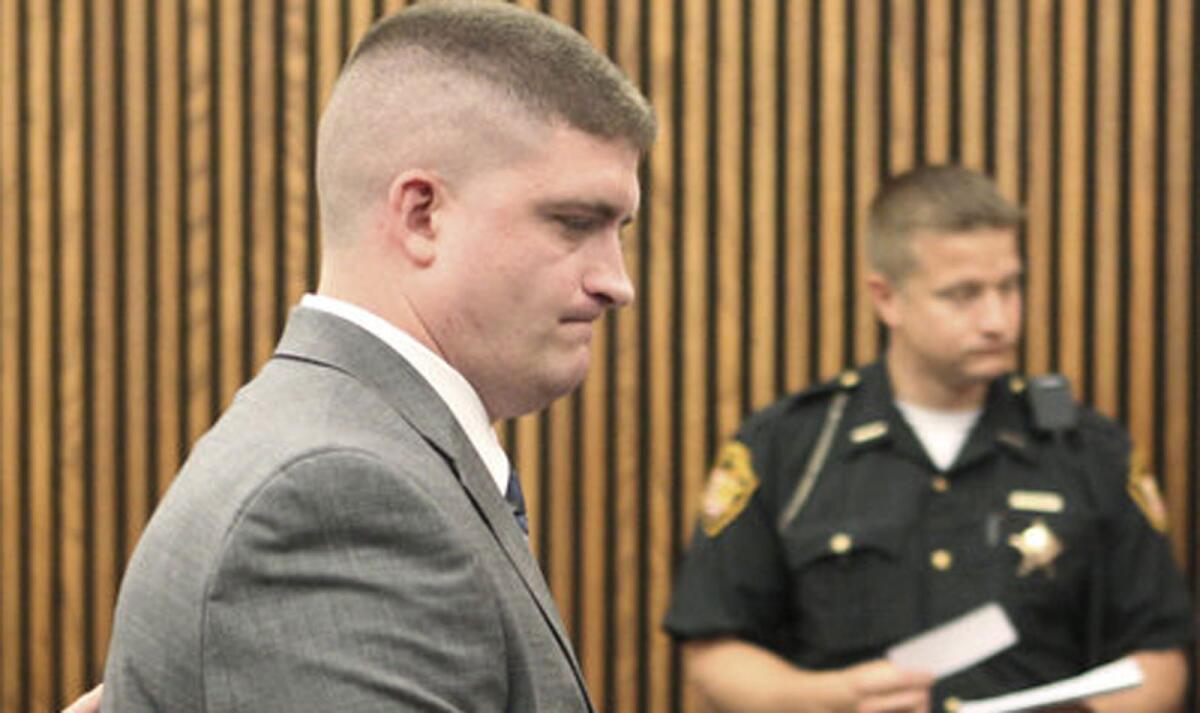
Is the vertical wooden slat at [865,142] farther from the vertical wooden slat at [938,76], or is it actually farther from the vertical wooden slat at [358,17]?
the vertical wooden slat at [358,17]

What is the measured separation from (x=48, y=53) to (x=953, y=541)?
2.29 metres

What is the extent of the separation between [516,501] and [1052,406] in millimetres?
1659

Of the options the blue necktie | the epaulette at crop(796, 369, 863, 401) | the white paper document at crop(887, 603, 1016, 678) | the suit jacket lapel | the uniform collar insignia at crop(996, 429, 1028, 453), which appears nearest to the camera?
the suit jacket lapel

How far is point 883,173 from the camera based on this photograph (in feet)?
11.8

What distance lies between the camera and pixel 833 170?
360cm

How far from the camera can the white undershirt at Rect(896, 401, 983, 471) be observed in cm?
288

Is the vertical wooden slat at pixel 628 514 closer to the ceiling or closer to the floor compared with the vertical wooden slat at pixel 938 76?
closer to the floor

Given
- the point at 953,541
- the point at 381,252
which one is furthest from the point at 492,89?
the point at 953,541

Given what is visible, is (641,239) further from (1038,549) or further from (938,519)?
(1038,549)

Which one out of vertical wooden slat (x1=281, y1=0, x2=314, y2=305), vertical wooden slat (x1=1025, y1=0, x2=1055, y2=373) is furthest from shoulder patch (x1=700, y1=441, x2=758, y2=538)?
vertical wooden slat (x1=281, y1=0, x2=314, y2=305)

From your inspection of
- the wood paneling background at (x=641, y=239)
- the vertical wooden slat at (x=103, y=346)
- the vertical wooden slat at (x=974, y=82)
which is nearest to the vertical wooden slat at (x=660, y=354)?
the wood paneling background at (x=641, y=239)

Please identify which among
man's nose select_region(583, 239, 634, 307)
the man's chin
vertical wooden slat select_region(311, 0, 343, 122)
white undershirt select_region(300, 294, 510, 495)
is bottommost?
the man's chin

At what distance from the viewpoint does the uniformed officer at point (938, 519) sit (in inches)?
108

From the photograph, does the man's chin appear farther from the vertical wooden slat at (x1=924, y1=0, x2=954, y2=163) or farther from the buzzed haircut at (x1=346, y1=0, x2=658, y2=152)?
the buzzed haircut at (x1=346, y1=0, x2=658, y2=152)
